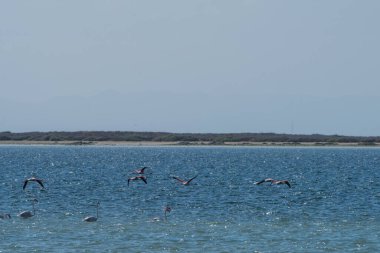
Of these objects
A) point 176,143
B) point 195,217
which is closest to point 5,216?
point 195,217

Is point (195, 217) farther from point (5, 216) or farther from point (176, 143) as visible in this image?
point (176, 143)

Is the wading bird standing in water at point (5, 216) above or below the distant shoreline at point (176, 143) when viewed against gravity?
below

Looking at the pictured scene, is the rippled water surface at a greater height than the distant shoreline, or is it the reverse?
the distant shoreline

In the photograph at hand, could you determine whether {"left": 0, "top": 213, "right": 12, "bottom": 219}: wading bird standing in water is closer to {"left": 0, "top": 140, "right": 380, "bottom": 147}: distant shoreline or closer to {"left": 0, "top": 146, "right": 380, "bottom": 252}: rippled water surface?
{"left": 0, "top": 146, "right": 380, "bottom": 252}: rippled water surface

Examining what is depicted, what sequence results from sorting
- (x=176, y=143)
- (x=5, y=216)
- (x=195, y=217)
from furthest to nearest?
(x=176, y=143), (x=195, y=217), (x=5, y=216)

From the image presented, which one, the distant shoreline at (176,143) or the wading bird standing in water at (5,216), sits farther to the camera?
the distant shoreline at (176,143)

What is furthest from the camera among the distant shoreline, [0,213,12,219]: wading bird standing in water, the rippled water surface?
the distant shoreline

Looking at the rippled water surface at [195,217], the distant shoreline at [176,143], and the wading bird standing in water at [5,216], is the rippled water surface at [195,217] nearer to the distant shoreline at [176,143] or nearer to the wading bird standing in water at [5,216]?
the wading bird standing in water at [5,216]

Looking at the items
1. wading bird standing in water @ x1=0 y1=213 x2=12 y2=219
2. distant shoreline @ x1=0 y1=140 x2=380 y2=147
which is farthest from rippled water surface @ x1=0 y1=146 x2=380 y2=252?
distant shoreline @ x1=0 y1=140 x2=380 y2=147

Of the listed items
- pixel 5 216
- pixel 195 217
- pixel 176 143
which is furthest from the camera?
Answer: pixel 176 143

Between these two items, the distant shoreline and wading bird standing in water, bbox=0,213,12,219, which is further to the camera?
the distant shoreline

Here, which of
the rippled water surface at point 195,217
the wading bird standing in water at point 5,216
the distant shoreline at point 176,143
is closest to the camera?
the rippled water surface at point 195,217

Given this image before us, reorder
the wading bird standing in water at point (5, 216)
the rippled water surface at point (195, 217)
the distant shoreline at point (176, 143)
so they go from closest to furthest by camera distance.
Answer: the rippled water surface at point (195, 217)
the wading bird standing in water at point (5, 216)
the distant shoreline at point (176, 143)

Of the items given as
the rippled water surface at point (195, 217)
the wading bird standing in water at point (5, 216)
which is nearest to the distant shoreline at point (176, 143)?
the rippled water surface at point (195, 217)
